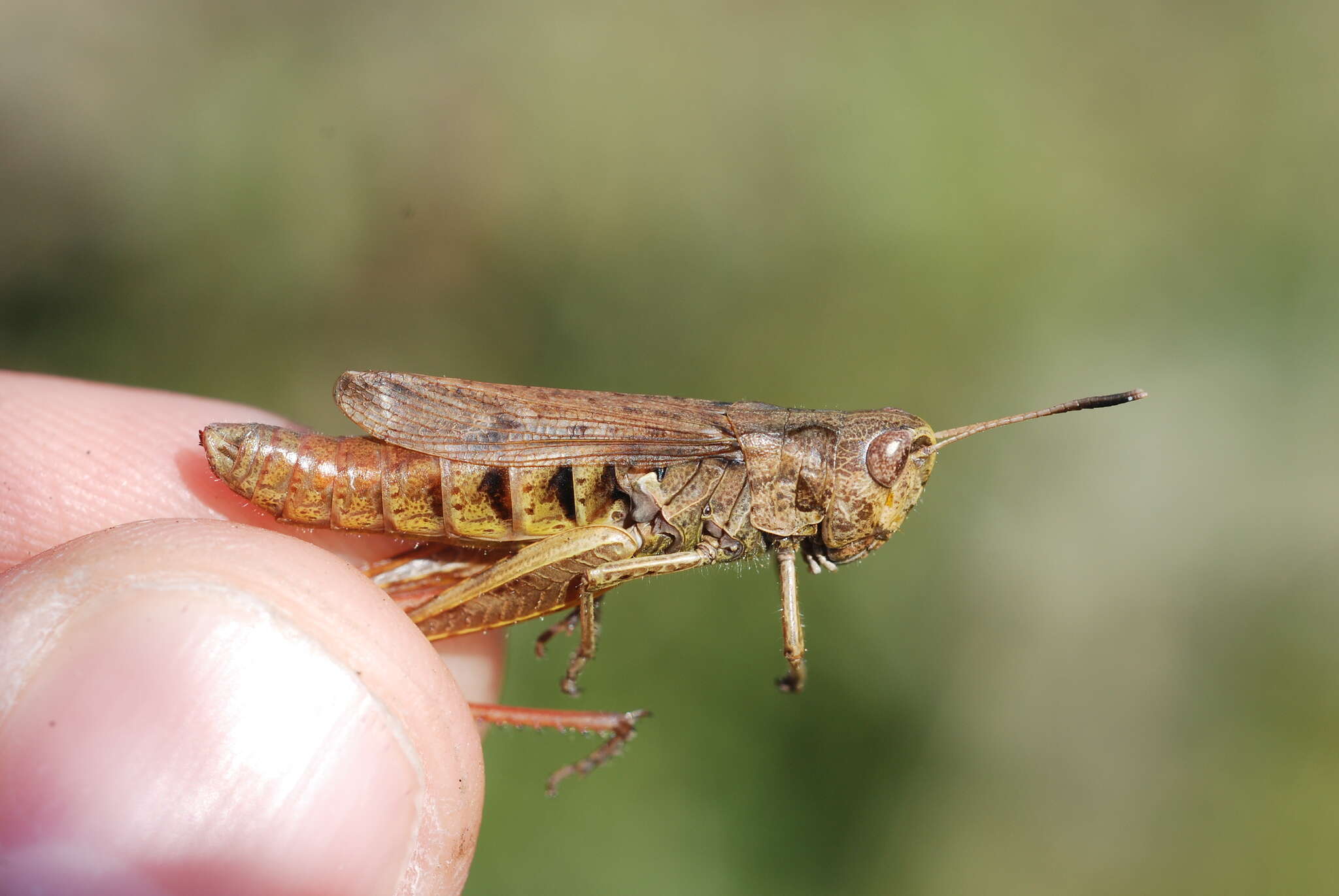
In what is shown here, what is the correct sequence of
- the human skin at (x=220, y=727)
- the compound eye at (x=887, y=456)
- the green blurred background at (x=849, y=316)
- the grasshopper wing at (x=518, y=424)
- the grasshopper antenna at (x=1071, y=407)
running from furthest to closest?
the green blurred background at (x=849, y=316), the compound eye at (x=887, y=456), the grasshopper wing at (x=518, y=424), the grasshopper antenna at (x=1071, y=407), the human skin at (x=220, y=727)

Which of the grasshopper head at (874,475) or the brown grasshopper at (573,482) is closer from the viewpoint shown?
the brown grasshopper at (573,482)

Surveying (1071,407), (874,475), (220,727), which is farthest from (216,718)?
(1071,407)

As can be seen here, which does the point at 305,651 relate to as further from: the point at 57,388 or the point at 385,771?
the point at 57,388

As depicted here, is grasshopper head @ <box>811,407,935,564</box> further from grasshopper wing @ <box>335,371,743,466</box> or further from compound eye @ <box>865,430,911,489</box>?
grasshopper wing @ <box>335,371,743,466</box>

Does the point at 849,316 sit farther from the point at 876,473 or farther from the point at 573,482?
the point at 573,482

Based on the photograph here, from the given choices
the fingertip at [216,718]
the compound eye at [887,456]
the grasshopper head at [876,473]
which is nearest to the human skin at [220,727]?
the fingertip at [216,718]

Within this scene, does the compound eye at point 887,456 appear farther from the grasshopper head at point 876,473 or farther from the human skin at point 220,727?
the human skin at point 220,727

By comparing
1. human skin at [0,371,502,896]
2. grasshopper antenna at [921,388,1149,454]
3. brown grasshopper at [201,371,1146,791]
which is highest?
grasshopper antenna at [921,388,1149,454]

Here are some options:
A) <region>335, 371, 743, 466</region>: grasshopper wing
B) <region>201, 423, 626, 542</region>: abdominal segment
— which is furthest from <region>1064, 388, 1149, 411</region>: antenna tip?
<region>201, 423, 626, 542</region>: abdominal segment
